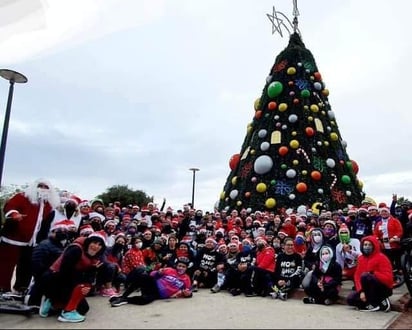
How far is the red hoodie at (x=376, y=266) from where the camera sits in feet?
18.8

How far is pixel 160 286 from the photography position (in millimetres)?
6461

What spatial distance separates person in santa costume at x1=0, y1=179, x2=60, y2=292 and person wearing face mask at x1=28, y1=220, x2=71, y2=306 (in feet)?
2.53

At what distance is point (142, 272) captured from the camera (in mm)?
6301

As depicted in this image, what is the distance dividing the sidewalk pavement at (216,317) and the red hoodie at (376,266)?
432 mm

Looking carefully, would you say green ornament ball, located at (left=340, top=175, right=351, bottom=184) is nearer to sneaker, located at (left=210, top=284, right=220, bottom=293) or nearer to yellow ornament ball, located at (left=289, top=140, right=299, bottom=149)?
yellow ornament ball, located at (left=289, top=140, right=299, bottom=149)

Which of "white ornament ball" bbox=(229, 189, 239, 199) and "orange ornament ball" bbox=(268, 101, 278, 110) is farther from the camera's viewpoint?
"orange ornament ball" bbox=(268, 101, 278, 110)

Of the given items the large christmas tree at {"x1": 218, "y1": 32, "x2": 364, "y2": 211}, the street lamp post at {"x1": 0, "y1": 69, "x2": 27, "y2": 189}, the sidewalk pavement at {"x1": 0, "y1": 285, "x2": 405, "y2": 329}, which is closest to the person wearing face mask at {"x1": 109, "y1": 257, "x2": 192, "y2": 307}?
the sidewalk pavement at {"x1": 0, "y1": 285, "x2": 405, "y2": 329}

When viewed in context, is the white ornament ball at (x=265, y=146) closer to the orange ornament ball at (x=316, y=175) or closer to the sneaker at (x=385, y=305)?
the orange ornament ball at (x=316, y=175)

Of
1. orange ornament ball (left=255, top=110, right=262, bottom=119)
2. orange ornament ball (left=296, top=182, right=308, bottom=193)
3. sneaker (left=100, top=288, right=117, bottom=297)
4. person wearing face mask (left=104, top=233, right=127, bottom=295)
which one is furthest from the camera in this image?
orange ornament ball (left=255, top=110, right=262, bottom=119)

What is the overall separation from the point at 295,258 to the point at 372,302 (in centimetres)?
173

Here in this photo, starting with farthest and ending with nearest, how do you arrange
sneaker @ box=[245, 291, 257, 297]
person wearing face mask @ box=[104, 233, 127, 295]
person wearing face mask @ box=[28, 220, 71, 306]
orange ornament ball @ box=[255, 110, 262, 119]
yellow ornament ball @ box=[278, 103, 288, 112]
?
orange ornament ball @ box=[255, 110, 262, 119]
yellow ornament ball @ box=[278, 103, 288, 112]
person wearing face mask @ box=[104, 233, 127, 295]
sneaker @ box=[245, 291, 257, 297]
person wearing face mask @ box=[28, 220, 71, 306]

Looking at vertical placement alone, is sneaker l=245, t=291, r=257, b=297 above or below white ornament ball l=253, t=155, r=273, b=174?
below

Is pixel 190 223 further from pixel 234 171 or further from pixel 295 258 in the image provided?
pixel 234 171

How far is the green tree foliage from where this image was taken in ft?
90.0
